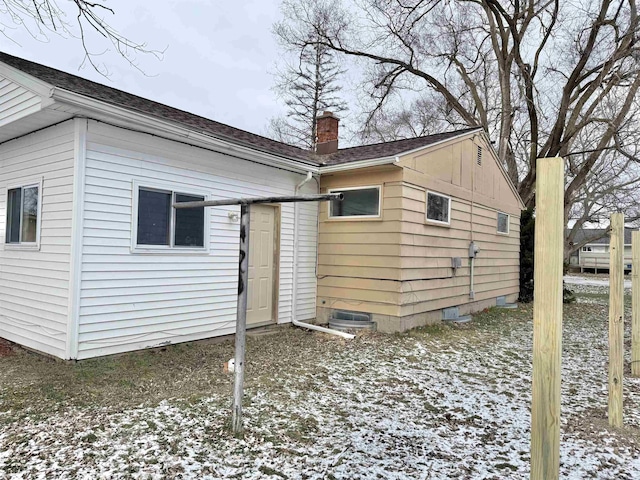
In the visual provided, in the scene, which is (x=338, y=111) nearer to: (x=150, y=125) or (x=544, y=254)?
(x=150, y=125)

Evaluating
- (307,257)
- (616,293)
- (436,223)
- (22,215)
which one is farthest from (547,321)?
(22,215)

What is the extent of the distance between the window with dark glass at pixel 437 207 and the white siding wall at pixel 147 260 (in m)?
3.14

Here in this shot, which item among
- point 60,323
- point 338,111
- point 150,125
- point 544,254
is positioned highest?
point 338,111

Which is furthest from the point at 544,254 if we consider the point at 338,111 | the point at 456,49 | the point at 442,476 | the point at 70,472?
the point at 338,111

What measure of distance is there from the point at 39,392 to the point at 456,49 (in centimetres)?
1743

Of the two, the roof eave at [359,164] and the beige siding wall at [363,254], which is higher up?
the roof eave at [359,164]

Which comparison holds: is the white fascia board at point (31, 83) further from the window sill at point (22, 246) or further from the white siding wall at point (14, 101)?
the window sill at point (22, 246)

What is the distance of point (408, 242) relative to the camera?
7.02 m

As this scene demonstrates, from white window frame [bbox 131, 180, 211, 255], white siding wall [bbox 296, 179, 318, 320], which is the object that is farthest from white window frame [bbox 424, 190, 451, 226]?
white window frame [bbox 131, 180, 211, 255]

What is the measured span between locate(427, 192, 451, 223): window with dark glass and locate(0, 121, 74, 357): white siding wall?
5804mm

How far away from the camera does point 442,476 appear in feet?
8.63

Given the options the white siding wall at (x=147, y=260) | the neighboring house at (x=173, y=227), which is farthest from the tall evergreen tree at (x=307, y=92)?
the white siding wall at (x=147, y=260)

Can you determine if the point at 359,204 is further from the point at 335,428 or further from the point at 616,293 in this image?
the point at 335,428

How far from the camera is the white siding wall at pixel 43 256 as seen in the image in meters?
4.77
